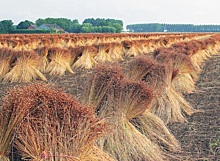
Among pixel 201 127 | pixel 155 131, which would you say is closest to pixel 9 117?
pixel 155 131

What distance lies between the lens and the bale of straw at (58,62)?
45.6ft

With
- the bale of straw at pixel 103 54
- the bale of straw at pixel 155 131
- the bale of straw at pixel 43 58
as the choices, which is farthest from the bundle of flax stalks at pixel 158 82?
the bale of straw at pixel 103 54

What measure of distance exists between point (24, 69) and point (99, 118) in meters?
7.90

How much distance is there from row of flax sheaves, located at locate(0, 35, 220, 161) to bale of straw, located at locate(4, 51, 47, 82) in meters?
4.94

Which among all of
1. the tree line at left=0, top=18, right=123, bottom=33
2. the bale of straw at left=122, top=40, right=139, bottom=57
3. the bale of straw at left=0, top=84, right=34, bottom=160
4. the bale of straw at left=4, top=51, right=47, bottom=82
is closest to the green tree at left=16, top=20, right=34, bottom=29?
the tree line at left=0, top=18, right=123, bottom=33

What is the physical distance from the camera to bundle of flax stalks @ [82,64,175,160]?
5.14m

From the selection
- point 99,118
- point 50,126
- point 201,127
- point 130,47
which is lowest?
point 130,47

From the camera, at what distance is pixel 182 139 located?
6.17 meters

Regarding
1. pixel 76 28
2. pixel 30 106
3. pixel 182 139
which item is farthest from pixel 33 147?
pixel 76 28

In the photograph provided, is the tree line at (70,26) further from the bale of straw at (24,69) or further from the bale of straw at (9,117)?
the bale of straw at (9,117)

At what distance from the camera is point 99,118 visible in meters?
4.68

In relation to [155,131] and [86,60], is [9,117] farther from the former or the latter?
[86,60]

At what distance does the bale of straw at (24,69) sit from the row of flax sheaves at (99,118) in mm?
4940

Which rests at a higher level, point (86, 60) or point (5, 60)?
point (5, 60)
